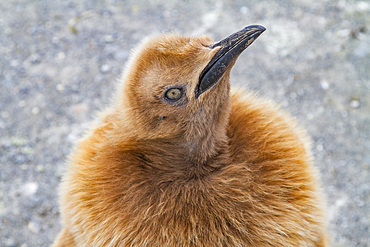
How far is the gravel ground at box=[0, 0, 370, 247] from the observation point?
304 centimetres

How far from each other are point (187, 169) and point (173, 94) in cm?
38

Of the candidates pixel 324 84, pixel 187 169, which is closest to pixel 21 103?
pixel 187 169

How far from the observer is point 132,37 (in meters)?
3.95

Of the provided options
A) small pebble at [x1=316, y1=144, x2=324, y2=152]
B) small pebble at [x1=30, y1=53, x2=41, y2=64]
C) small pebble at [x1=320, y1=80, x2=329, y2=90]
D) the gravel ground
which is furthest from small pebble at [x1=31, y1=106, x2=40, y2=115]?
small pebble at [x1=320, y1=80, x2=329, y2=90]

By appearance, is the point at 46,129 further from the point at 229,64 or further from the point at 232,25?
the point at 229,64

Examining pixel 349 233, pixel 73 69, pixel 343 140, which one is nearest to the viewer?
pixel 349 233

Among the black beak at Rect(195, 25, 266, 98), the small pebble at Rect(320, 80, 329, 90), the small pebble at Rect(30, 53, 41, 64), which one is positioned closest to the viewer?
the black beak at Rect(195, 25, 266, 98)

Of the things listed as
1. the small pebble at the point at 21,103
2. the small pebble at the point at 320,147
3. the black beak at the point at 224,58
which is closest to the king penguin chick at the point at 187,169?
the black beak at the point at 224,58

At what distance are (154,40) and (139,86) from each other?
0.65ft

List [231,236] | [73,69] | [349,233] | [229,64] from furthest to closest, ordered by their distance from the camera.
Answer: [73,69]
[349,233]
[231,236]
[229,64]

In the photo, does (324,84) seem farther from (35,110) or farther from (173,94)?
(35,110)

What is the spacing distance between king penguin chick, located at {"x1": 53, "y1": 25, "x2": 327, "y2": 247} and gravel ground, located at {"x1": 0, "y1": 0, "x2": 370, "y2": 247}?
122cm

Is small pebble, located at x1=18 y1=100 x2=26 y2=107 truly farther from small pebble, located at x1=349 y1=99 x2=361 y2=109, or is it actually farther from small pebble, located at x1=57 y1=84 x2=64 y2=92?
small pebble, located at x1=349 y1=99 x2=361 y2=109

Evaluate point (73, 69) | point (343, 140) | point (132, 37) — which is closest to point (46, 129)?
point (73, 69)
